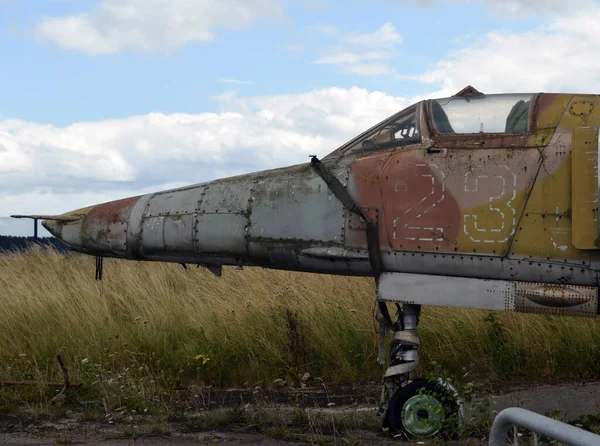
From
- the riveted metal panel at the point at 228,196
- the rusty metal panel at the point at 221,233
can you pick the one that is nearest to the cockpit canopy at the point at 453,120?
the riveted metal panel at the point at 228,196

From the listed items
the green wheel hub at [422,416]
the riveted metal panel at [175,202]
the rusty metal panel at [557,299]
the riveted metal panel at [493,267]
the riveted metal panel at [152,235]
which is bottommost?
the green wheel hub at [422,416]

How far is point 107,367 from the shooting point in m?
9.83

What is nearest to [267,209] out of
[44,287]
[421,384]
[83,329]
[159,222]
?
[159,222]

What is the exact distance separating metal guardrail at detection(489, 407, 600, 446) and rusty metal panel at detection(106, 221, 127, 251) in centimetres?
494

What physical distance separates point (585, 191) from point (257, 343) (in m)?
5.39

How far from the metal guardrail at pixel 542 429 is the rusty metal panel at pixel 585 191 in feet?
10.2

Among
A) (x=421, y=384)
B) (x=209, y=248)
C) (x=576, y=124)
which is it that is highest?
(x=576, y=124)

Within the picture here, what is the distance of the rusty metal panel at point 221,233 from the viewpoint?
712 cm

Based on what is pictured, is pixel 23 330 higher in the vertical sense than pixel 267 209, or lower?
lower

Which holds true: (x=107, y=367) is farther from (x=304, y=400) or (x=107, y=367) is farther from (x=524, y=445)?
(x=524, y=445)

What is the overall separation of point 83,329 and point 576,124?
7492 millimetres

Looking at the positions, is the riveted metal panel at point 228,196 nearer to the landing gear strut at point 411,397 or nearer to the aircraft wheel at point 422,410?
the landing gear strut at point 411,397

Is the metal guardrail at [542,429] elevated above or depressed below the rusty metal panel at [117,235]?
below

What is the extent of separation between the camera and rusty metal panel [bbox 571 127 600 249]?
610 cm
